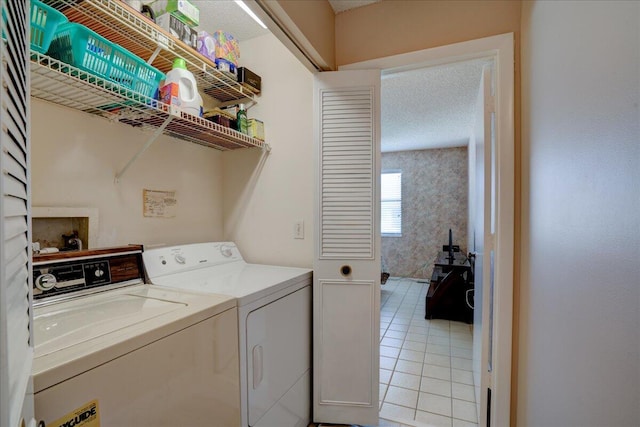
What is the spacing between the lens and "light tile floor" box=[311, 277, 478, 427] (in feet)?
6.05

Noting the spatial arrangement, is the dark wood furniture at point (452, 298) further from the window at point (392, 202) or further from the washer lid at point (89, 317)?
the washer lid at point (89, 317)

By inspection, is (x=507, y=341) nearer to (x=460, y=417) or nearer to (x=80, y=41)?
(x=460, y=417)

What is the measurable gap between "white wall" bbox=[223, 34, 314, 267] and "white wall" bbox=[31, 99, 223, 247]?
24 centimetres

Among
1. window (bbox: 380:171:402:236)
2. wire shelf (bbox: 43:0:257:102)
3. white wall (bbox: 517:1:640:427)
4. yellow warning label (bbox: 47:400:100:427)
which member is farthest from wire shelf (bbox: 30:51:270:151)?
window (bbox: 380:171:402:236)

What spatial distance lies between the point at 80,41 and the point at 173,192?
35.8 inches

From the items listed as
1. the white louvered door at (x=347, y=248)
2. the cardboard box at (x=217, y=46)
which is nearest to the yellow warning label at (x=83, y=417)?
the white louvered door at (x=347, y=248)

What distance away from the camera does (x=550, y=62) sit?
1.05 m

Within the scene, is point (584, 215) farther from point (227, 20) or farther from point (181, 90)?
point (227, 20)

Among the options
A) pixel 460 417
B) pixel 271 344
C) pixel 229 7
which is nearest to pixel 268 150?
pixel 229 7

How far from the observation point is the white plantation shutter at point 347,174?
65.1 inches

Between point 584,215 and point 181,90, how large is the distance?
167cm

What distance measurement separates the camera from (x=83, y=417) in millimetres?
672

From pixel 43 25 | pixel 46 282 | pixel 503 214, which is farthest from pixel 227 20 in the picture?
pixel 503 214

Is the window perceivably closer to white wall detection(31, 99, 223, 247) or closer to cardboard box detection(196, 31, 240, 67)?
white wall detection(31, 99, 223, 247)
